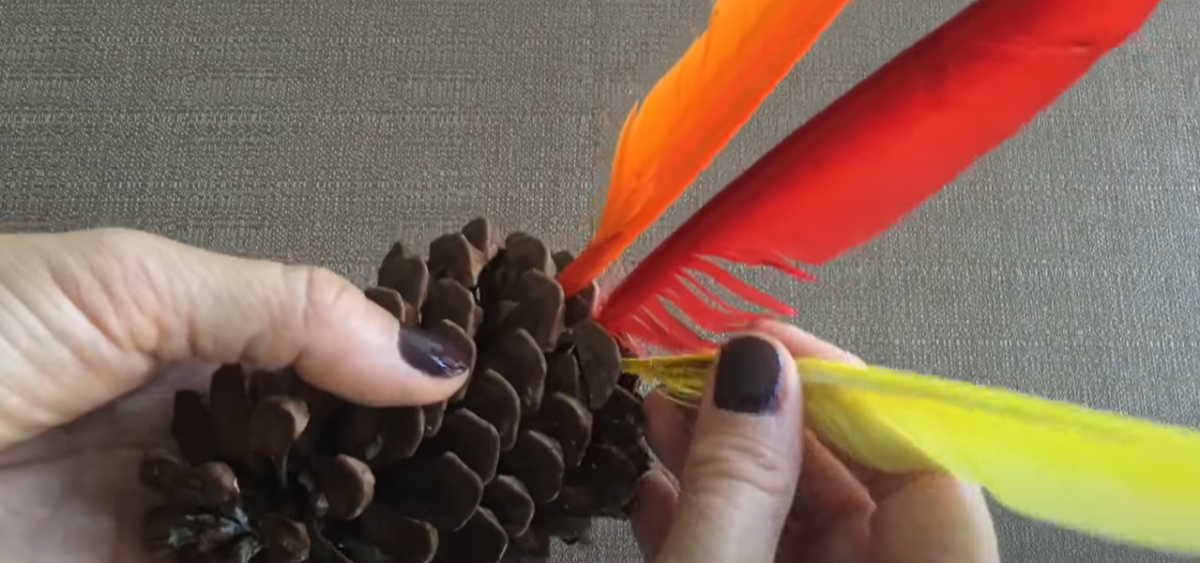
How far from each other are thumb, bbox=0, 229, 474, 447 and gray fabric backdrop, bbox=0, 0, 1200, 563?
22 centimetres

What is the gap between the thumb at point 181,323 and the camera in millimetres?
367

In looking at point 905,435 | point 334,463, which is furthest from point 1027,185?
point 334,463

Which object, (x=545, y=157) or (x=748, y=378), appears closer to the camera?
(x=748, y=378)

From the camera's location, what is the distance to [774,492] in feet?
1.33

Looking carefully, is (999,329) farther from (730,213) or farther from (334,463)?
(334,463)

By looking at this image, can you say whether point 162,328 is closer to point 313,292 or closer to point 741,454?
point 313,292

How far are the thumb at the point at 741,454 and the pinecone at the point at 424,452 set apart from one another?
0.03 m

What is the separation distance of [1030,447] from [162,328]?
10.8 inches

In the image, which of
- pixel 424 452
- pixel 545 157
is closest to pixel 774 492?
pixel 424 452

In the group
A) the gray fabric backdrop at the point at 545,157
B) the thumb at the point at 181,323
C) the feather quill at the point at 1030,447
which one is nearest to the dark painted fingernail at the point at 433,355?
the thumb at the point at 181,323

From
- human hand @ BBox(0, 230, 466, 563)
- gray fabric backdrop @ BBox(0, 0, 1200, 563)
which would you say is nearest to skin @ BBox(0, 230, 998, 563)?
human hand @ BBox(0, 230, 466, 563)

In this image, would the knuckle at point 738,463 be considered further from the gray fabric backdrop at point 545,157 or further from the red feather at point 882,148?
the gray fabric backdrop at point 545,157

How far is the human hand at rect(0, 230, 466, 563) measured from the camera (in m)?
0.37

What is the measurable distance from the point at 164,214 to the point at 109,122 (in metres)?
0.07
